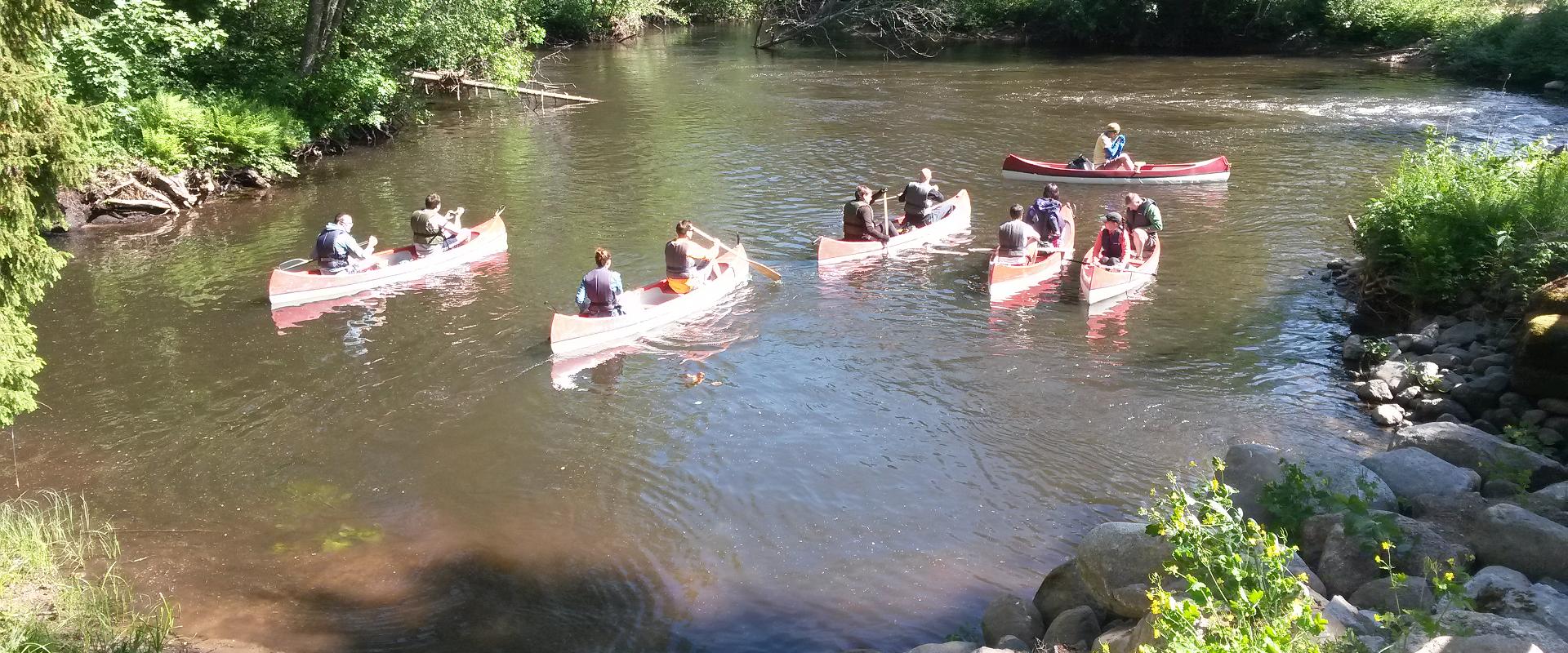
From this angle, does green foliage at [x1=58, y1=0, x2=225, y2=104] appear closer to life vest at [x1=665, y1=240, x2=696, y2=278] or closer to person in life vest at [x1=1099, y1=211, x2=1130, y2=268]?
life vest at [x1=665, y1=240, x2=696, y2=278]

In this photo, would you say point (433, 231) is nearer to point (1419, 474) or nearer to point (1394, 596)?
point (1419, 474)

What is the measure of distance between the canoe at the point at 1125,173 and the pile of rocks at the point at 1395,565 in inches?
537

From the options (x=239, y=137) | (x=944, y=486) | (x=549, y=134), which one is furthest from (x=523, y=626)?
(x=549, y=134)

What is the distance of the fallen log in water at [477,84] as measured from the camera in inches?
1163

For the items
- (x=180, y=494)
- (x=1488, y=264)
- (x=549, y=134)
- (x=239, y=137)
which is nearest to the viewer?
(x=180, y=494)

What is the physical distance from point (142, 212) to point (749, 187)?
436 inches

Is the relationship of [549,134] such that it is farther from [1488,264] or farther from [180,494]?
[1488,264]

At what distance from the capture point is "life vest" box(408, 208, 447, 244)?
16.7 metres

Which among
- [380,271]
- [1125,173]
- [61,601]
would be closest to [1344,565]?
[61,601]

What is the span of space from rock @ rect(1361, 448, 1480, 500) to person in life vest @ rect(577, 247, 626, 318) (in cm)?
A: 866

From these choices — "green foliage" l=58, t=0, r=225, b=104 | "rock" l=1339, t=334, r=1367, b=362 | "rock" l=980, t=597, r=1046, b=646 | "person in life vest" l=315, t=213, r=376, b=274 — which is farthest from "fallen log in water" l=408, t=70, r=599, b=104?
"rock" l=980, t=597, r=1046, b=646

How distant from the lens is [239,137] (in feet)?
69.7

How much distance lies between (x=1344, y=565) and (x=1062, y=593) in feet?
5.86

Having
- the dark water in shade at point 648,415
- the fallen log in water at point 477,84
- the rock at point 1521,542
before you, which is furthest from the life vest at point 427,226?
the rock at point 1521,542
